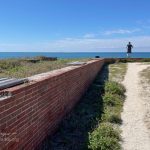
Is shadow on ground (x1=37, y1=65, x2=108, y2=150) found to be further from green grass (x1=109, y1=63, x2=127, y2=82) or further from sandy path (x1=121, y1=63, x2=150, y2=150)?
green grass (x1=109, y1=63, x2=127, y2=82)

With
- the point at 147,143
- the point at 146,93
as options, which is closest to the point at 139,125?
the point at 147,143

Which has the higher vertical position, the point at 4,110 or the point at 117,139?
the point at 4,110

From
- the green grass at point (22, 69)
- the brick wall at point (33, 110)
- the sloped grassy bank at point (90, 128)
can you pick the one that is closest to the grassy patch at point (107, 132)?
the sloped grassy bank at point (90, 128)

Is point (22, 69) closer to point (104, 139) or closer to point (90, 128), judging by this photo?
point (90, 128)

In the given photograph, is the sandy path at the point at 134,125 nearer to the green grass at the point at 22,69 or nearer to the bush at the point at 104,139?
the bush at the point at 104,139

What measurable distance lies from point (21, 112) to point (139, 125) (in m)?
4.00

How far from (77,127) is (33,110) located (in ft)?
7.05

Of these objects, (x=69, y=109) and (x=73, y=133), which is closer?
(x=73, y=133)

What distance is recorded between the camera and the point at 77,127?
26.2 ft

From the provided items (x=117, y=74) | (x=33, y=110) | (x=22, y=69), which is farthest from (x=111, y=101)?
(x=117, y=74)

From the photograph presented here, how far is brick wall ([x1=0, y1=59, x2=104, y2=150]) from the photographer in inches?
193

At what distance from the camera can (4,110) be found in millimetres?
4750

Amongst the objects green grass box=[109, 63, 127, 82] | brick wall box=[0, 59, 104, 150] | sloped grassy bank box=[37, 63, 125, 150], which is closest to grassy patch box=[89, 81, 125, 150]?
sloped grassy bank box=[37, 63, 125, 150]

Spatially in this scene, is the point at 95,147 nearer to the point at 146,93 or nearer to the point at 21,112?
the point at 21,112
